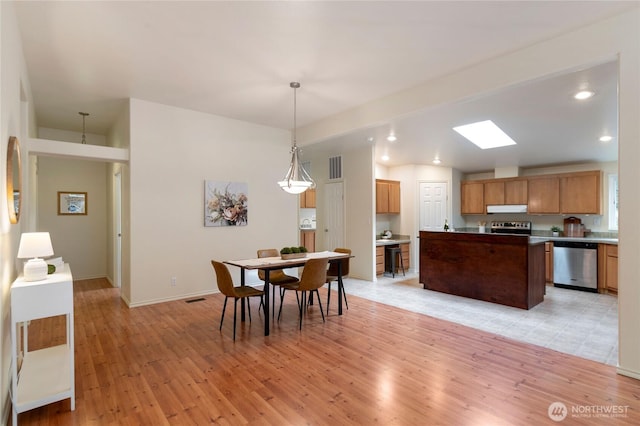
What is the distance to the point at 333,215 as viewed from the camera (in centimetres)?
748

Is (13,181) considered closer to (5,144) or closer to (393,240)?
(5,144)

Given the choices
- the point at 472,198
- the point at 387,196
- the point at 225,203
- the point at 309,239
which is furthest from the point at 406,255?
the point at 225,203

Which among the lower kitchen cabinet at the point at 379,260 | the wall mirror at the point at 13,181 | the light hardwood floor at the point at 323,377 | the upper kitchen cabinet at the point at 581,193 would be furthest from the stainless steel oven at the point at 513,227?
the wall mirror at the point at 13,181

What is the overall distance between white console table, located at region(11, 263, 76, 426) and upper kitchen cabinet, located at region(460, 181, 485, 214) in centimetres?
780

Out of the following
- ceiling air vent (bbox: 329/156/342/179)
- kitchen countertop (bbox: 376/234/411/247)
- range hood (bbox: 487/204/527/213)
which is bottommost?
kitchen countertop (bbox: 376/234/411/247)

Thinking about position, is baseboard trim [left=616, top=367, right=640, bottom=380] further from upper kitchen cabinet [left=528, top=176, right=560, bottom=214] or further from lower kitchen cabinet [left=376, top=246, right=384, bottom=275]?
upper kitchen cabinet [left=528, top=176, right=560, bottom=214]

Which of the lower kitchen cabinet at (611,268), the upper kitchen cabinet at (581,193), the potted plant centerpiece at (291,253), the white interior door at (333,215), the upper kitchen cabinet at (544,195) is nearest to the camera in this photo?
the potted plant centerpiece at (291,253)

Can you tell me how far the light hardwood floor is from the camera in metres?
2.21

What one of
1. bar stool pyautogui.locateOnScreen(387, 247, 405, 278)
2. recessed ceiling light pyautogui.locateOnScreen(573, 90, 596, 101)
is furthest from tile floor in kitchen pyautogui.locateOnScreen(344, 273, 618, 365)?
recessed ceiling light pyautogui.locateOnScreen(573, 90, 596, 101)

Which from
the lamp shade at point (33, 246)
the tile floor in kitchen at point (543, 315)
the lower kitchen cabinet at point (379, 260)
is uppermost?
the lamp shade at point (33, 246)

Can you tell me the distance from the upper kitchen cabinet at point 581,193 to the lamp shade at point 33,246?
25.8ft

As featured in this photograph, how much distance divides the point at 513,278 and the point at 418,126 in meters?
2.65

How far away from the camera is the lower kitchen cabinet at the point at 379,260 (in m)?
6.91

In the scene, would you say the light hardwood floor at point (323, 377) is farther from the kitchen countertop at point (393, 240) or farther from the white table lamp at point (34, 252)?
the kitchen countertop at point (393, 240)
